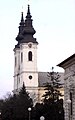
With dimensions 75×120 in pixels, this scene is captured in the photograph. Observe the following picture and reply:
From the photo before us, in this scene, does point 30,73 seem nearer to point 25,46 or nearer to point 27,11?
point 25,46

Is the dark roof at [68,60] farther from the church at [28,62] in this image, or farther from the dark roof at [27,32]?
the dark roof at [27,32]

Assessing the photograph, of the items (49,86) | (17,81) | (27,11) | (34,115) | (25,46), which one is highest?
(27,11)

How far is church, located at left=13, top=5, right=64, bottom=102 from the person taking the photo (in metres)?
112

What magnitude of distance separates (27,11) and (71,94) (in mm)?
73992

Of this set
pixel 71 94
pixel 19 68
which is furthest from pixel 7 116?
pixel 19 68

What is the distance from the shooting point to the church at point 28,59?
112 meters

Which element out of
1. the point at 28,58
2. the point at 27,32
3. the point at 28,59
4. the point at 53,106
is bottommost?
the point at 53,106

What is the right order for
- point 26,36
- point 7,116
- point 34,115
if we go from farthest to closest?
1. point 26,36
2. point 7,116
3. point 34,115

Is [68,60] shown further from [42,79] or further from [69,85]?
[42,79]

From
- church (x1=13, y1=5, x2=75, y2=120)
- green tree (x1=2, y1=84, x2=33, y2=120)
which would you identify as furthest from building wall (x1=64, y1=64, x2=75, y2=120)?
church (x1=13, y1=5, x2=75, y2=120)

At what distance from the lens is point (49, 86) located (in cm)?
7150

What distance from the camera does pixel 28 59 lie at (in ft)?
378

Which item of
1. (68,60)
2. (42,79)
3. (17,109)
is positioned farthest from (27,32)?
(68,60)

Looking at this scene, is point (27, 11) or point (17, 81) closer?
point (27, 11)
